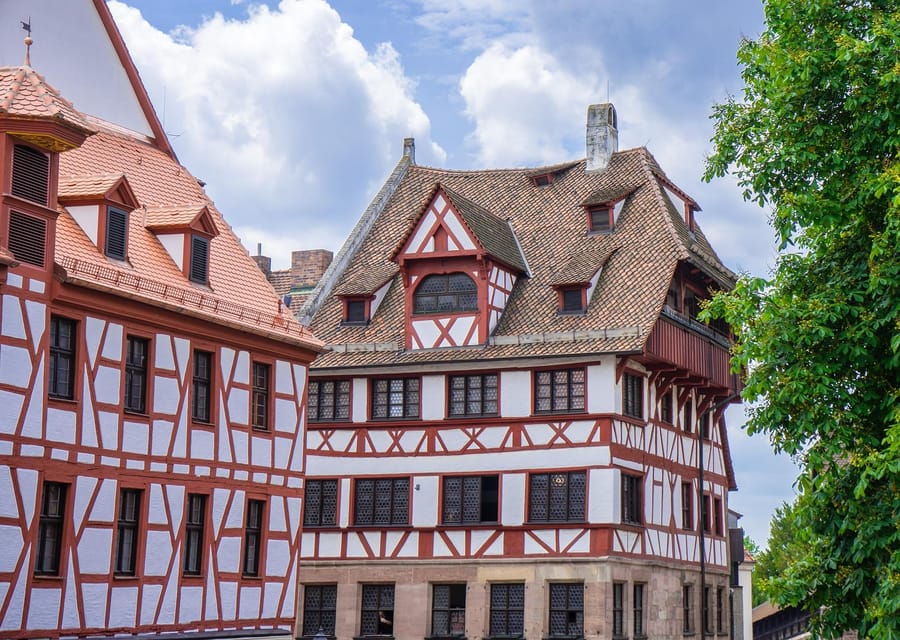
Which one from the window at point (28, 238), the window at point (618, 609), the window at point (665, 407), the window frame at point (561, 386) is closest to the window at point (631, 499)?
the window at point (618, 609)

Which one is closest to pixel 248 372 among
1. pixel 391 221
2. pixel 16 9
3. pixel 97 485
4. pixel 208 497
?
pixel 208 497

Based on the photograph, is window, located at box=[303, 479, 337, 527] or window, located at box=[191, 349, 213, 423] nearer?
window, located at box=[191, 349, 213, 423]

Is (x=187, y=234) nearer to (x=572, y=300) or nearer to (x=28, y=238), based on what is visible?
(x=28, y=238)

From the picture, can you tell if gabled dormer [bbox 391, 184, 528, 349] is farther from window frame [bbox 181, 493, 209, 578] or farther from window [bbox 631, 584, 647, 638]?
window frame [bbox 181, 493, 209, 578]

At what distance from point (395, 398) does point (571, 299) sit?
217 inches

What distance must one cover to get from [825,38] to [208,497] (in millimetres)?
14496

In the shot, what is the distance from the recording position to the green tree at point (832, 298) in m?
22.1

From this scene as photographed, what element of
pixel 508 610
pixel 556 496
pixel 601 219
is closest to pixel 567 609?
pixel 508 610

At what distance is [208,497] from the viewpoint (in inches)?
1167

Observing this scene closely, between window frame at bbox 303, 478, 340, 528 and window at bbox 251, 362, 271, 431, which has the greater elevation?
window at bbox 251, 362, 271, 431

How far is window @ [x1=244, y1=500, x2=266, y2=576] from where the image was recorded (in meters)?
30.9

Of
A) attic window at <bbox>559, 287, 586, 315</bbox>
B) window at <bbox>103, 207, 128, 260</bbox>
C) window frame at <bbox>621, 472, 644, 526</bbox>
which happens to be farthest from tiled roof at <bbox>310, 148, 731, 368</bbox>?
window at <bbox>103, 207, 128, 260</bbox>

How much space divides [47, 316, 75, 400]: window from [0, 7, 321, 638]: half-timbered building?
3cm

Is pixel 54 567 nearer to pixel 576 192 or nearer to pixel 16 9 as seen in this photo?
pixel 16 9
